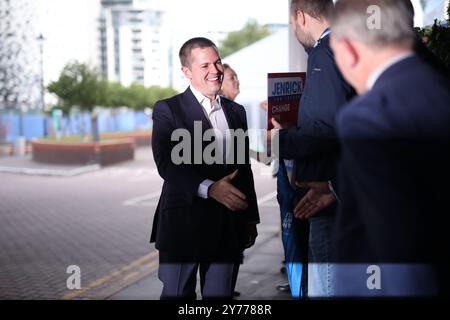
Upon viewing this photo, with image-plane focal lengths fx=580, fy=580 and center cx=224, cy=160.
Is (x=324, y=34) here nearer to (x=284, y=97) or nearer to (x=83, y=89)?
(x=284, y=97)

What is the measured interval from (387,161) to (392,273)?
1.18 feet

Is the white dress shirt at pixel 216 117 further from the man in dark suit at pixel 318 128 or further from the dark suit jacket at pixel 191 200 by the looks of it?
the man in dark suit at pixel 318 128

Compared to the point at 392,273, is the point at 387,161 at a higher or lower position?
higher

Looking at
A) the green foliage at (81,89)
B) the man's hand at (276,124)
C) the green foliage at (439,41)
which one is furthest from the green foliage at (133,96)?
the man's hand at (276,124)

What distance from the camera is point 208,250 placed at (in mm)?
2863

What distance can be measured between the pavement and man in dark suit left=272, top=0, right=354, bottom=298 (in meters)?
2.21

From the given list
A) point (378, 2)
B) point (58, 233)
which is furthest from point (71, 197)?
point (378, 2)

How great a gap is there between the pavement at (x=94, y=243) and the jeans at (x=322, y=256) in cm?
216

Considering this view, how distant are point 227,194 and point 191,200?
19cm

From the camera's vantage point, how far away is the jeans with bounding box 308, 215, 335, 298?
247 cm

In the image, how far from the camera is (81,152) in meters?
19.3

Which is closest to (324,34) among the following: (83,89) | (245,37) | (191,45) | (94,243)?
(191,45)

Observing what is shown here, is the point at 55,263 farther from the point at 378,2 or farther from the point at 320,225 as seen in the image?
the point at 378,2
